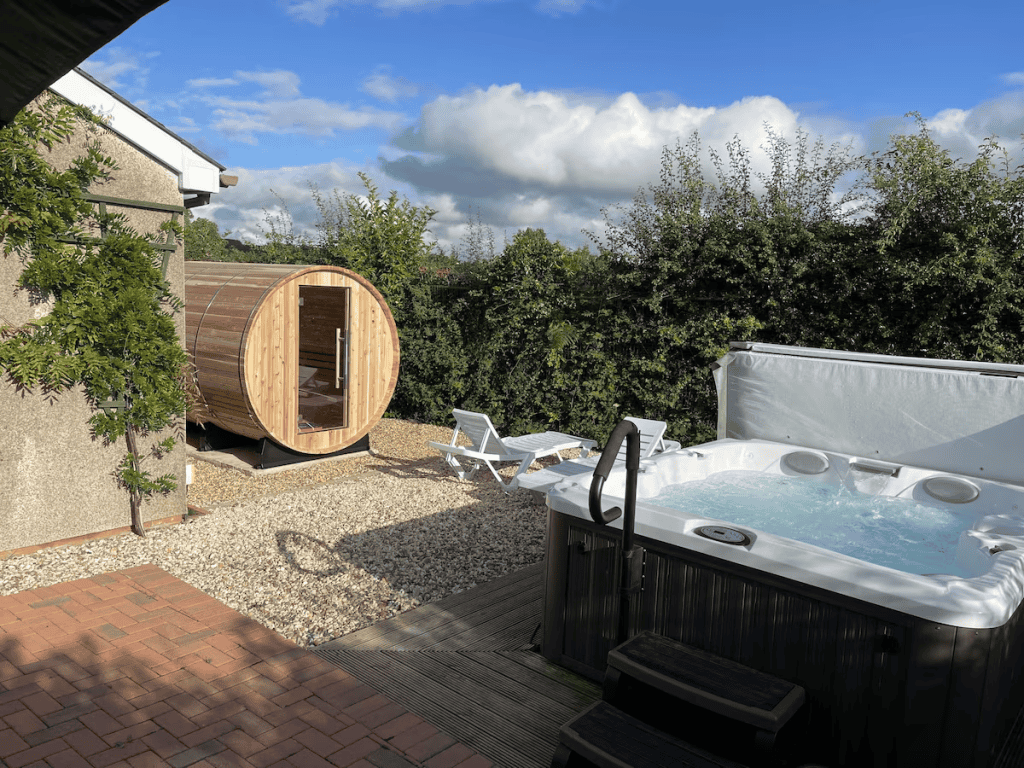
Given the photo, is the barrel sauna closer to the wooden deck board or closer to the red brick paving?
the red brick paving

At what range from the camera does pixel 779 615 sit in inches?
109

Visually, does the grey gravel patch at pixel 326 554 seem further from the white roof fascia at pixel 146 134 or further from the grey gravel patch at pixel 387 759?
the white roof fascia at pixel 146 134

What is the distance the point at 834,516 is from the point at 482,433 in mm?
3098

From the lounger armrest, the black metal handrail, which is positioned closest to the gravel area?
the lounger armrest

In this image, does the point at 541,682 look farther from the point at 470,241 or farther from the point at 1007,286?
the point at 470,241

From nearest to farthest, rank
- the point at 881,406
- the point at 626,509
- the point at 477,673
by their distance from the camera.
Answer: the point at 626,509 → the point at 477,673 → the point at 881,406

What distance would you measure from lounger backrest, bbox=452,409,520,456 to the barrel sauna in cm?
159

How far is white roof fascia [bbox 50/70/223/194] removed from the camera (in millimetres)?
4613

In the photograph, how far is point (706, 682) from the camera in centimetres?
267

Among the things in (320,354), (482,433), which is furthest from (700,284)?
(320,354)

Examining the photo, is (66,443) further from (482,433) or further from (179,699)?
(482,433)

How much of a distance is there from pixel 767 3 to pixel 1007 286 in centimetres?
313

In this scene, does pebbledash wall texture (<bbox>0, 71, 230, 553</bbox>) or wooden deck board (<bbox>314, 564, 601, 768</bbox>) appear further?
pebbledash wall texture (<bbox>0, 71, 230, 553</bbox>)

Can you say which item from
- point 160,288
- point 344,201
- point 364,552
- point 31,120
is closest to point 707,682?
point 364,552
